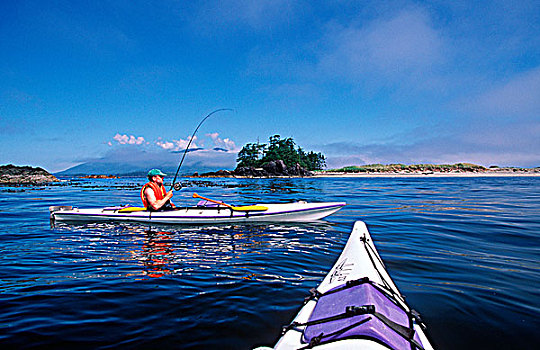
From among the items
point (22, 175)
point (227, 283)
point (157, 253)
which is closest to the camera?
point (227, 283)

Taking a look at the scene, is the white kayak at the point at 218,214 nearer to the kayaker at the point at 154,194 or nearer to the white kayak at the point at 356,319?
the kayaker at the point at 154,194

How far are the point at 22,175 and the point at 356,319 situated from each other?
2001 inches

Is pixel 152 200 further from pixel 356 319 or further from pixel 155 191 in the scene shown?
pixel 356 319

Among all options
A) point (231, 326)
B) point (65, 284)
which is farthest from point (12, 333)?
point (231, 326)

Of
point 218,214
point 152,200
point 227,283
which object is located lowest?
point 227,283

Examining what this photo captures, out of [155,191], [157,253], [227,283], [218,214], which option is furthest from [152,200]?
[227,283]

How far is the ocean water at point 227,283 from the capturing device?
10.6 ft

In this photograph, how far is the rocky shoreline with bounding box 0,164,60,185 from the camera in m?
37.7

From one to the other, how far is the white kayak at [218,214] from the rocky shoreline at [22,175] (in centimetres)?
3877

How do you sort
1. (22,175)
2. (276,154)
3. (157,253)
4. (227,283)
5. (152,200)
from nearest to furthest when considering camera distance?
(227,283) < (157,253) < (152,200) < (22,175) < (276,154)

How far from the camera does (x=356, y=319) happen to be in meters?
2.10

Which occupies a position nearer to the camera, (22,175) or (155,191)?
(155,191)

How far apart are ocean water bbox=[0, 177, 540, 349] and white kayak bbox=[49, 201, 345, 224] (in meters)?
0.60

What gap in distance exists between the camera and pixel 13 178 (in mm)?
37781
